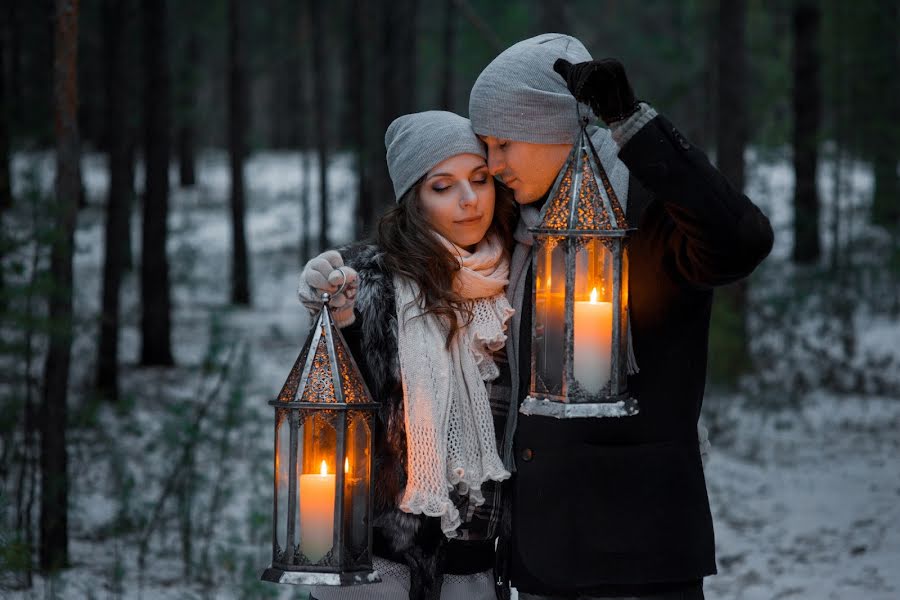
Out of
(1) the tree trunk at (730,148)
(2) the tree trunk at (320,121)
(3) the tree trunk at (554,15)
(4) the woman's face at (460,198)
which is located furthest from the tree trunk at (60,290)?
(2) the tree trunk at (320,121)

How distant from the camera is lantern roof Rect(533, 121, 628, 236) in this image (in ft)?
7.94

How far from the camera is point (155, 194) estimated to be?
39.4 ft

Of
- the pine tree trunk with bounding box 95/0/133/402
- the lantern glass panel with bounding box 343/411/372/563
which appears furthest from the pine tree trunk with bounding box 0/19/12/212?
the lantern glass panel with bounding box 343/411/372/563

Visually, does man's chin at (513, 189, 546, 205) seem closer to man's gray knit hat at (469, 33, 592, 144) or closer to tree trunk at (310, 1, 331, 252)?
man's gray knit hat at (469, 33, 592, 144)

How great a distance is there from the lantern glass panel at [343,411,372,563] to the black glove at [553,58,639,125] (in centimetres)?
101

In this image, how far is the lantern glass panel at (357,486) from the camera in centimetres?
278

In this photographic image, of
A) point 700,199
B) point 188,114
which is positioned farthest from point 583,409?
point 188,114

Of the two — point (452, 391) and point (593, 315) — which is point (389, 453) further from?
point (593, 315)

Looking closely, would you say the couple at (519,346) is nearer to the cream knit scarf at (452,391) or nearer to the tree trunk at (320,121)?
the cream knit scarf at (452,391)

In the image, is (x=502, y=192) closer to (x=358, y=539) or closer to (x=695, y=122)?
(x=358, y=539)

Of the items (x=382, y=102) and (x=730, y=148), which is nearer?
(x=730, y=148)

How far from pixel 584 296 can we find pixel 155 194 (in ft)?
33.8

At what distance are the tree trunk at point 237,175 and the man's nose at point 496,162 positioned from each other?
15151mm

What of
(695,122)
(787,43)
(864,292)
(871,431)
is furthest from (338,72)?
(871,431)
